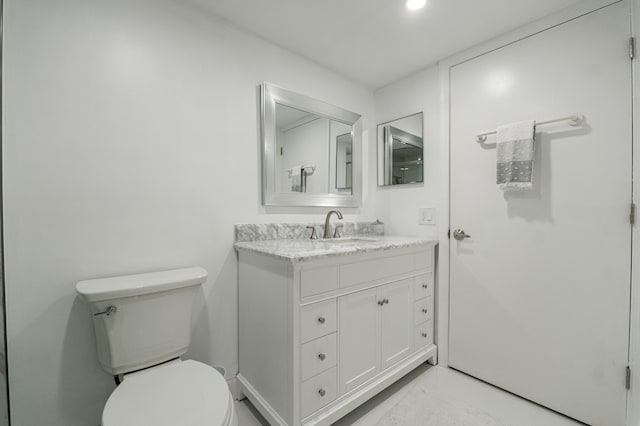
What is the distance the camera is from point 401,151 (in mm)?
2199

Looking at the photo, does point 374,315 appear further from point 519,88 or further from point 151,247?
point 519,88

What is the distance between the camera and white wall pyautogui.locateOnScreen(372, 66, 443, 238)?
1.98 m

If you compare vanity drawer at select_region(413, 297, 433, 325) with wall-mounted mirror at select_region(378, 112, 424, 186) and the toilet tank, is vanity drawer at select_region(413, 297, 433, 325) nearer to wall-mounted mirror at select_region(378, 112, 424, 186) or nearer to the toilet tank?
wall-mounted mirror at select_region(378, 112, 424, 186)

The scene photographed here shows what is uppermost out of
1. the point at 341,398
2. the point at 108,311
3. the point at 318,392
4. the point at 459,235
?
the point at 459,235

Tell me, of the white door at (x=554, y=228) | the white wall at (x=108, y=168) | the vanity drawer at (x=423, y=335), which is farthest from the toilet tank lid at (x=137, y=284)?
the white door at (x=554, y=228)

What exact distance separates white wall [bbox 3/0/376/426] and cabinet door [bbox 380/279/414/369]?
0.92 metres

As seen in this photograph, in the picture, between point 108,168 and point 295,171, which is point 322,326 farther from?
point 108,168

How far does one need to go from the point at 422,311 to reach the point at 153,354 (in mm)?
1610

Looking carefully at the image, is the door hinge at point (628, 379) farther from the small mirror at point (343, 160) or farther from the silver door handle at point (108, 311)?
the silver door handle at point (108, 311)

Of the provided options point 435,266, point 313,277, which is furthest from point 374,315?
point 435,266

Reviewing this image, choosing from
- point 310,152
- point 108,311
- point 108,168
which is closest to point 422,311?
point 310,152

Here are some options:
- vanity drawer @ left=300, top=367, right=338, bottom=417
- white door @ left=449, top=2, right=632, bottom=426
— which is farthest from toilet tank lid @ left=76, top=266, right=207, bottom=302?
white door @ left=449, top=2, right=632, bottom=426

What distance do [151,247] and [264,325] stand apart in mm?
707

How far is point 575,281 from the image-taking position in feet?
4.53
